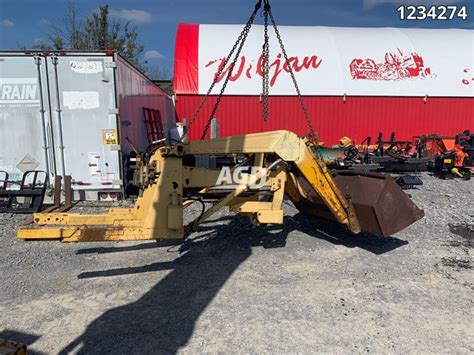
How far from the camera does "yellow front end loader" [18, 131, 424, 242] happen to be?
4.17 meters

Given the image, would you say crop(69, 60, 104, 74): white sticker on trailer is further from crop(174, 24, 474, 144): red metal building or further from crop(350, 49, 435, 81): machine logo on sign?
crop(350, 49, 435, 81): machine logo on sign

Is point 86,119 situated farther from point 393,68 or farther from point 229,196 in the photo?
point 393,68

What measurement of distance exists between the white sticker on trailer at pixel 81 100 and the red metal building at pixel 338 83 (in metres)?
8.03

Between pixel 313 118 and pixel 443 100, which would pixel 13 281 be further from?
pixel 443 100

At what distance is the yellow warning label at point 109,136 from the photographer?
6.80m

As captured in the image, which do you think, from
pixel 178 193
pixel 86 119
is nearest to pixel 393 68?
pixel 86 119

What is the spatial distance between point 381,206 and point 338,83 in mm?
11480

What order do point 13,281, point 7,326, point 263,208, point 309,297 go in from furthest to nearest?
point 263,208, point 13,281, point 309,297, point 7,326

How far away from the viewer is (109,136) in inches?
269

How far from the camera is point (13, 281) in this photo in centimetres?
423

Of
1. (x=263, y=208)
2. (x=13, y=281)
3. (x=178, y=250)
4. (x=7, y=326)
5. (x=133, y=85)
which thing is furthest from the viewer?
(x=133, y=85)

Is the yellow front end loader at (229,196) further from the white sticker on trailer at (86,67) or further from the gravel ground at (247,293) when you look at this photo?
the white sticker on trailer at (86,67)

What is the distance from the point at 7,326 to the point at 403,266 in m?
4.16

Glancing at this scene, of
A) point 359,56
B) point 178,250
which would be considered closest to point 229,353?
point 178,250
